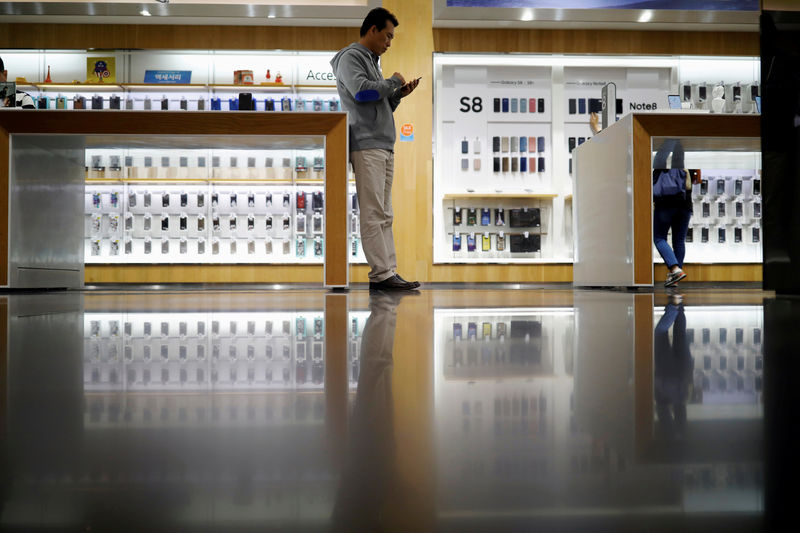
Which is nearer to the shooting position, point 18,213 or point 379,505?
point 379,505

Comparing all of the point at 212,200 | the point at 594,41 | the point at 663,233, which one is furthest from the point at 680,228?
the point at 212,200

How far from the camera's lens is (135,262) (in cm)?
813

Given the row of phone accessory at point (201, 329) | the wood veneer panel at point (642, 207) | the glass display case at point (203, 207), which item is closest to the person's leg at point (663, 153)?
the wood veneer panel at point (642, 207)

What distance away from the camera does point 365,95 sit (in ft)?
12.5

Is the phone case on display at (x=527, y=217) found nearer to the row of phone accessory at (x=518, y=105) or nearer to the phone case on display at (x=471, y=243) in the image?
the phone case on display at (x=471, y=243)

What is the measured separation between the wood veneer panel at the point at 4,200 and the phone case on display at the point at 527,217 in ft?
18.6

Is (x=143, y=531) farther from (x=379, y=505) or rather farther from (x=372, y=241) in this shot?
(x=372, y=241)

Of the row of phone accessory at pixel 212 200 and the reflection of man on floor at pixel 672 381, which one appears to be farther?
the row of phone accessory at pixel 212 200

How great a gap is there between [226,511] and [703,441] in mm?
205

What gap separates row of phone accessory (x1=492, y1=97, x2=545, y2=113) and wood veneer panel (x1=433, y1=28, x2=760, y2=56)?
1.91 feet

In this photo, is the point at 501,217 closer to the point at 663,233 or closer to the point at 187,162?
the point at 663,233

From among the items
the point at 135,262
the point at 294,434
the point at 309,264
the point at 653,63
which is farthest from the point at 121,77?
the point at 294,434

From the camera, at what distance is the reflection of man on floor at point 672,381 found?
0.34m

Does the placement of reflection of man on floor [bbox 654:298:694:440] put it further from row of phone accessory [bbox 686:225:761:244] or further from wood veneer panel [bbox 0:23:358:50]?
row of phone accessory [bbox 686:225:761:244]
